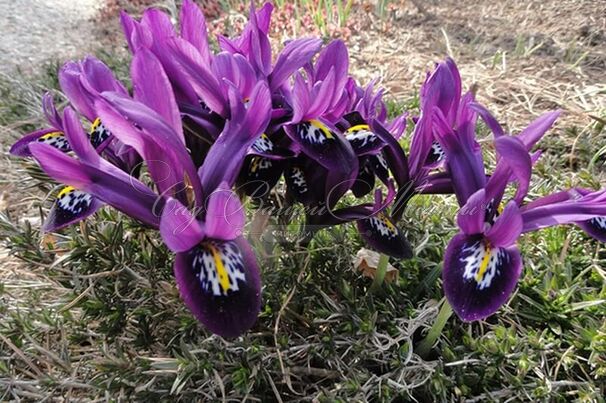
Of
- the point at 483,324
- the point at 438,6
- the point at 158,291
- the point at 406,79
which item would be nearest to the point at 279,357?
the point at 158,291

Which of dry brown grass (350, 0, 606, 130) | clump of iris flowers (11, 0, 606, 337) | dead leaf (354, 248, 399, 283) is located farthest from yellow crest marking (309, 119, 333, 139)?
dry brown grass (350, 0, 606, 130)

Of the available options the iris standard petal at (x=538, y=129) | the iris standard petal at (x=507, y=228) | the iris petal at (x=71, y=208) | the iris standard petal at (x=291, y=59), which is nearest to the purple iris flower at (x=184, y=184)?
the iris petal at (x=71, y=208)

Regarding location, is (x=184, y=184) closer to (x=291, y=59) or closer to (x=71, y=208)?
(x=71, y=208)

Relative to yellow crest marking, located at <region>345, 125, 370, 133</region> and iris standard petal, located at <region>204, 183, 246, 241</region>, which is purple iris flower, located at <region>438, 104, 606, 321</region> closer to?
yellow crest marking, located at <region>345, 125, 370, 133</region>

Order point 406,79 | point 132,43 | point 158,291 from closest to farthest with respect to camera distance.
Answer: point 132,43
point 158,291
point 406,79

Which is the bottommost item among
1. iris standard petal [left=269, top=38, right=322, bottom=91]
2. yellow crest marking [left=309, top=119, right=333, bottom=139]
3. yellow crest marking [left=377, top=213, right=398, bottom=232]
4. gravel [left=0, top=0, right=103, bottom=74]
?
gravel [left=0, top=0, right=103, bottom=74]

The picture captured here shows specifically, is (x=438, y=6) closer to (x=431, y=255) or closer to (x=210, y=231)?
(x=431, y=255)

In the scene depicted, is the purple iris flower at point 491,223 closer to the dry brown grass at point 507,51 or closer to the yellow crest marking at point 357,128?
the yellow crest marking at point 357,128
